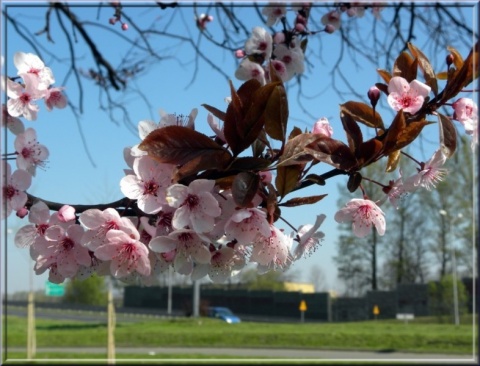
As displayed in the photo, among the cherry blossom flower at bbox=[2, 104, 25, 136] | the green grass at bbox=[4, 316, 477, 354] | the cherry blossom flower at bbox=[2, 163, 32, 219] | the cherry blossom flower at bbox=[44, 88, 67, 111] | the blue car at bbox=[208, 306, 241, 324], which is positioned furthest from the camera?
the blue car at bbox=[208, 306, 241, 324]

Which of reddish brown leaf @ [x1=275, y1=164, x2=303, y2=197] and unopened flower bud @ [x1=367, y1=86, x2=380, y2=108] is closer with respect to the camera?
reddish brown leaf @ [x1=275, y1=164, x2=303, y2=197]

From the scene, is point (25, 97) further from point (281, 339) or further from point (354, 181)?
point (281, 339)

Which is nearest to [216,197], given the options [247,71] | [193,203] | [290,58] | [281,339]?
[193,203]

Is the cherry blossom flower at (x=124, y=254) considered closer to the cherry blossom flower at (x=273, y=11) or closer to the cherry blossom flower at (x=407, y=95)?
the cherry blossom flower at (x=407, y=95)

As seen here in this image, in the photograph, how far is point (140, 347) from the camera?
11414 millimetres

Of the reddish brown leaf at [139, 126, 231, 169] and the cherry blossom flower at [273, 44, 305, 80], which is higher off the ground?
the cherry blossom flower at [273, 44, 305, 80]

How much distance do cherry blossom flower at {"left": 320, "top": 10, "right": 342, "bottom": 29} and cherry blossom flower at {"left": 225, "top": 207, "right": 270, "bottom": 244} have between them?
1.92 m

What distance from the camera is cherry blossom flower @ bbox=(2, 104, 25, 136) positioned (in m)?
1.04

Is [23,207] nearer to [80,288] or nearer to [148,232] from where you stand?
[148,232]

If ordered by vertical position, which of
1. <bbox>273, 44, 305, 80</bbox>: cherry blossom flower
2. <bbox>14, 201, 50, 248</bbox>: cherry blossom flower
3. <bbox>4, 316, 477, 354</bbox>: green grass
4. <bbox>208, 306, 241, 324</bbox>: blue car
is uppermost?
<bbox>273, 44, 305, 80</bbox>: cherry blossom flower

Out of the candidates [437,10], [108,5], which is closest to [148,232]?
[108,5]

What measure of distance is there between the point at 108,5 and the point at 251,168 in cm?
231

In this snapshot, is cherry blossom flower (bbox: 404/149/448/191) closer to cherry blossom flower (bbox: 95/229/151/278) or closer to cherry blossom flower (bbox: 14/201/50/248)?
cherry blossom flower (bbox: 95/229/151/278)

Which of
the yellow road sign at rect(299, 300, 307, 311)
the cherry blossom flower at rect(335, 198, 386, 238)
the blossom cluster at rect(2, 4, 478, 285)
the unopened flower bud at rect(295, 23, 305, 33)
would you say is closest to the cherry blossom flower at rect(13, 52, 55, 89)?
the blossom cluster at rect(2, 4, 478, 285)
